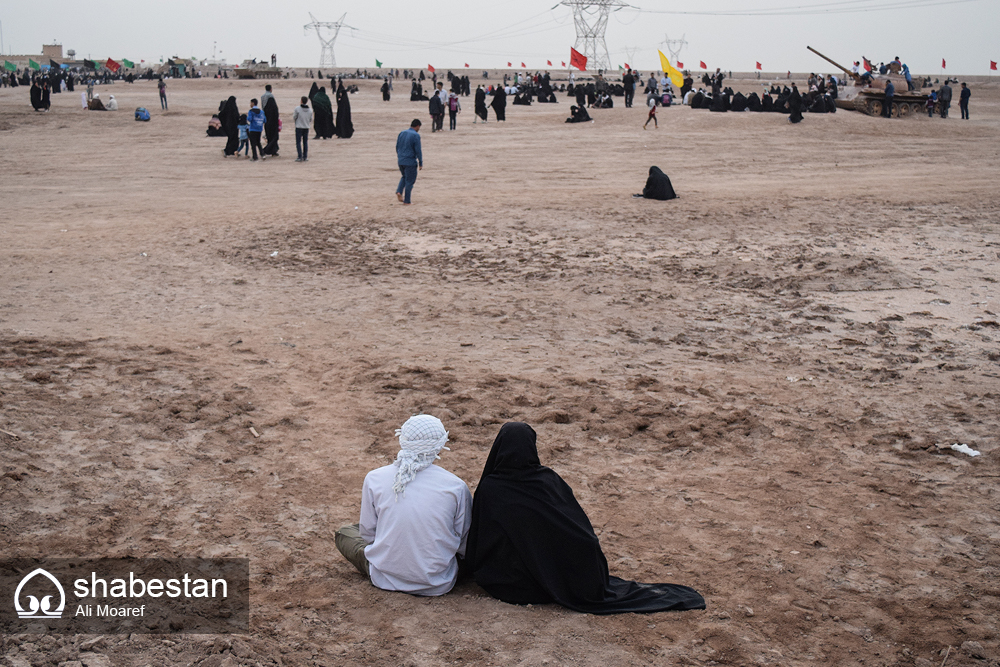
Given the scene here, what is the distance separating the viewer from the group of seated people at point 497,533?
156 inches

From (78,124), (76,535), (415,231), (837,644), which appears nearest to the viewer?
(837,644)

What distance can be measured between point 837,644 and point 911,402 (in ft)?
12.0

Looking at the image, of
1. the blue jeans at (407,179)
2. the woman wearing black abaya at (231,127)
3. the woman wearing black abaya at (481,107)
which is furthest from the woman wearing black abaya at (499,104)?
the blue jeans at (407,179)

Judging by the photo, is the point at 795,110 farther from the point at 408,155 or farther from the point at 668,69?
the point at 408,155

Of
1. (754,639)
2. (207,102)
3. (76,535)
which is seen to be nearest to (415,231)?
(76,535)

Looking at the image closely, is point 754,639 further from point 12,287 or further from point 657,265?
point 12,287

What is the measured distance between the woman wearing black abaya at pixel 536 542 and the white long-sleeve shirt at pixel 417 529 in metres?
0.14

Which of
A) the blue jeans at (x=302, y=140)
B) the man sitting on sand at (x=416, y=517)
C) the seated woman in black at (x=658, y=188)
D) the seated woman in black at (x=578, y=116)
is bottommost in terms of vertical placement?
the man sitting on sand at (x=416, y=517)

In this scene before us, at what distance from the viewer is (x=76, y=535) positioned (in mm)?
4574

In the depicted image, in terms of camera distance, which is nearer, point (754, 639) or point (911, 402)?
point (754, 639)

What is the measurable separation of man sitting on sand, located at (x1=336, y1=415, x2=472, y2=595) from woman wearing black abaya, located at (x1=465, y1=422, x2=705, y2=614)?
0.15 m

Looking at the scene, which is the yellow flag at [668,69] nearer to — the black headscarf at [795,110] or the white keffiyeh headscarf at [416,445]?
the black headscarf at [795,110]

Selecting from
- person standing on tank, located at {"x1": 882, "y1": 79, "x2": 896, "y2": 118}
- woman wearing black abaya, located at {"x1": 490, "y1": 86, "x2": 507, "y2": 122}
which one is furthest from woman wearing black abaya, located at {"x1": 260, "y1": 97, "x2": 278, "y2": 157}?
person standing on tank, located at {"x1": 882, "y1": 79, "x2": 896, "y2": 118}

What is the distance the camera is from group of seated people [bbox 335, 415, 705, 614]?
3.97 m
